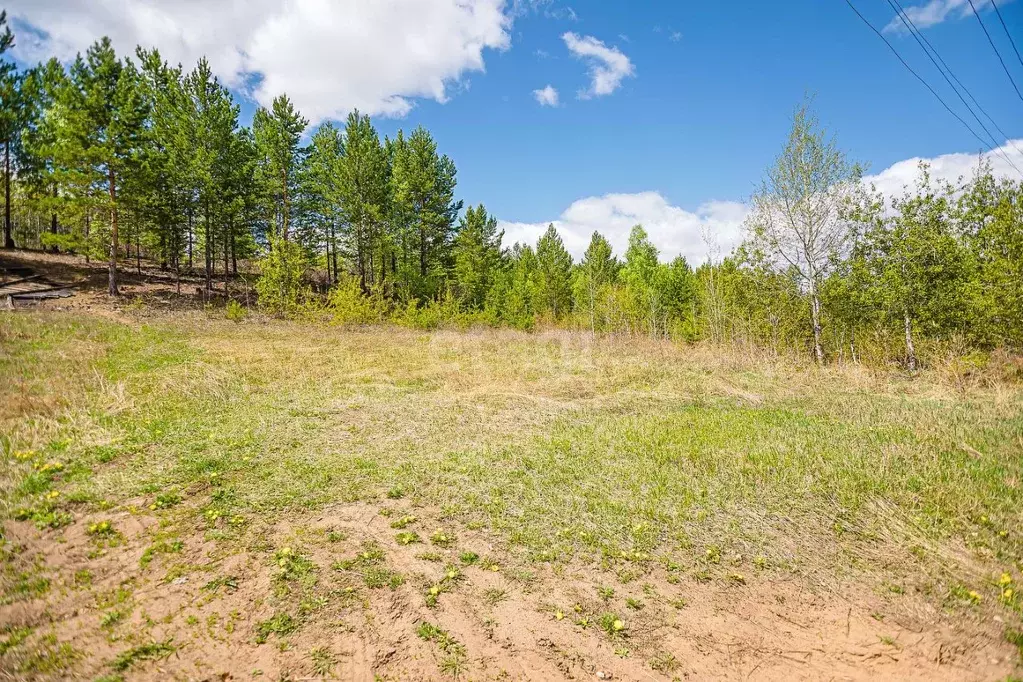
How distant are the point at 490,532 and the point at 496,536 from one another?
11 centimetres

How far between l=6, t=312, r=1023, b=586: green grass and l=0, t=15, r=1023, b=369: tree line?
172 inches

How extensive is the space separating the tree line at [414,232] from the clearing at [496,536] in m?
6.63

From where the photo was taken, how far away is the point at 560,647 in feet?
12.4

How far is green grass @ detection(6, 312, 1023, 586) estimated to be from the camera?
17.7 ft

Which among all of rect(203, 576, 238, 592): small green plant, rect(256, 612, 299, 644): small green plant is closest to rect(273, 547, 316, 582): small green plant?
rect(203, 576, 238, 592): small green plant

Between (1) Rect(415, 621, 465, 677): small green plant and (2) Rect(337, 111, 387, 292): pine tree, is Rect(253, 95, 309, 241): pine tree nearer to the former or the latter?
(2) Rect(337, 111, 387, 292): pine tree

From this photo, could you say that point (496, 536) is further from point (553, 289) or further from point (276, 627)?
point (553, 289)

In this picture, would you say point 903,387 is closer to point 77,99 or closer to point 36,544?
point 36,544

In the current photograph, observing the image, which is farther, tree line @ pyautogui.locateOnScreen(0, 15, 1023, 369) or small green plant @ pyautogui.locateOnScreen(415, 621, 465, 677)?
tree line @ pyautogui.locateOnScreen(0, 15, 1023, 369)

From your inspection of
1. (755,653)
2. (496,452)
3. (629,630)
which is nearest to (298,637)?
(629,630)

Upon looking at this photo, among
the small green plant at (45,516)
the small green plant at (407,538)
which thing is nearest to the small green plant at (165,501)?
the small green plant at (45,516)

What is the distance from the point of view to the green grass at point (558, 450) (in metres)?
5.38

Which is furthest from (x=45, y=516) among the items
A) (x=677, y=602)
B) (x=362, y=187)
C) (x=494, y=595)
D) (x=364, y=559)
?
(x=362, y=187)

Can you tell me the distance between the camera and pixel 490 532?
536 cm
